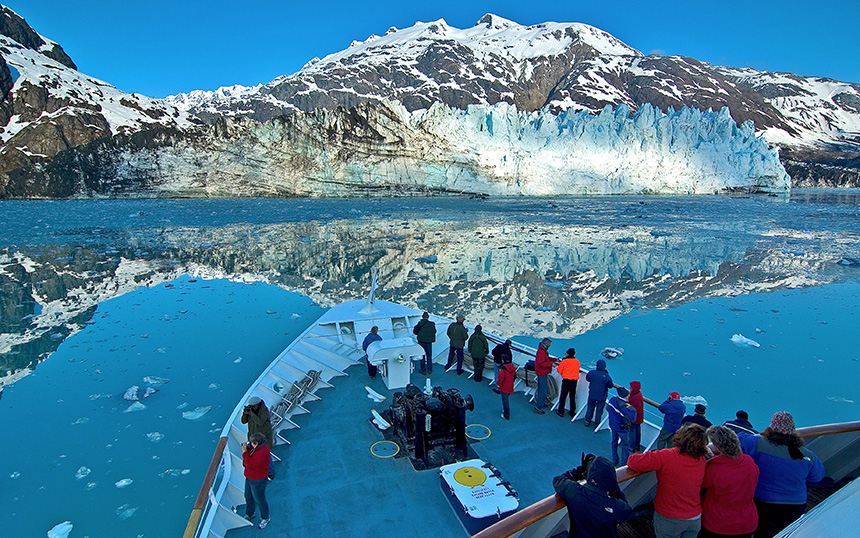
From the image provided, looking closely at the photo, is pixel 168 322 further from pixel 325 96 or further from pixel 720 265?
pixel 325 96

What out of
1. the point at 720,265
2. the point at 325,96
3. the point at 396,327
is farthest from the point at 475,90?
the point at 396,327

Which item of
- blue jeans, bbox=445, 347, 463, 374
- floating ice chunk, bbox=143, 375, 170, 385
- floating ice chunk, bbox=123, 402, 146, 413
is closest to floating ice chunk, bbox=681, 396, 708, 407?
blue jeans, bbox=445, 347, 463, 374

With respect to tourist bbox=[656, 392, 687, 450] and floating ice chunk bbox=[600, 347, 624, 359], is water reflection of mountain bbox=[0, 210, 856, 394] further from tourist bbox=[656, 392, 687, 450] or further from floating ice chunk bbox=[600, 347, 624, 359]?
tourist bbox=[656, 392, 687, 450]

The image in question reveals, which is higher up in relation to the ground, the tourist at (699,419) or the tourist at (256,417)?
the tourist at (699,419)

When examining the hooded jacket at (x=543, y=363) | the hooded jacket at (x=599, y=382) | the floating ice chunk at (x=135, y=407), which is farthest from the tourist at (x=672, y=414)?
the floating ice chunk at (x=135, y=407)

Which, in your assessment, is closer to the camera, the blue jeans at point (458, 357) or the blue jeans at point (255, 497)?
the blue jeans at point (255, 497)

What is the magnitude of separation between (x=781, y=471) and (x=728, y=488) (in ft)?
1.53

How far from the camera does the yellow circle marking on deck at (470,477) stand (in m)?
4.52

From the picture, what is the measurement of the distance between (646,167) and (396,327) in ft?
222

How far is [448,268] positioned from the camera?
19.0 metres

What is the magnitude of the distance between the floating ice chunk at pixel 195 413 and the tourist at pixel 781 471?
741 cm

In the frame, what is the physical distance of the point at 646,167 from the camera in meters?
66.8

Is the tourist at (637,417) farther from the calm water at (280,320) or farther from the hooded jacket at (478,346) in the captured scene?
the calm water at (280,320)

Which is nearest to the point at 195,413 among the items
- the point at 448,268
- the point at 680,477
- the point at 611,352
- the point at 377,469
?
the point at 377,469
